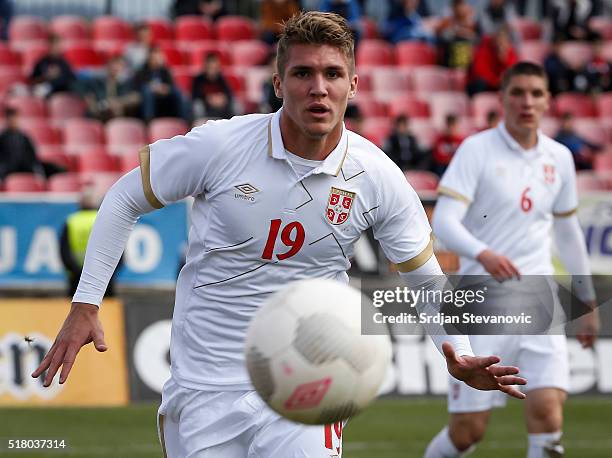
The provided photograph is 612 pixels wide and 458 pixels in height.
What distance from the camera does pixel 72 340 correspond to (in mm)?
4906

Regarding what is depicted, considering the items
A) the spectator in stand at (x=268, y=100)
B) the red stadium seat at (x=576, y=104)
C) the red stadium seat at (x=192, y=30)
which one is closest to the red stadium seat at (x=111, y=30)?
the red stadium seat at (x=192, y=30)

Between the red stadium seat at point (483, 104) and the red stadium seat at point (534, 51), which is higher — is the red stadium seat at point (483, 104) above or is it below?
below

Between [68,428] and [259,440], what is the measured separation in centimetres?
607

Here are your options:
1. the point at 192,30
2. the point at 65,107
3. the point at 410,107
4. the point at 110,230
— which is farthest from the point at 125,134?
the point at 110,230

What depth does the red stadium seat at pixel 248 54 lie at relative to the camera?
1900 cm

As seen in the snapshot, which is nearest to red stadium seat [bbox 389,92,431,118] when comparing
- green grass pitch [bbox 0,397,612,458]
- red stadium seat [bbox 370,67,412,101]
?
red stadium seat [bbox 370,67,412,101]

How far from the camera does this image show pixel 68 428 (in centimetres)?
1069

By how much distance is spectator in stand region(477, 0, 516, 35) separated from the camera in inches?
768

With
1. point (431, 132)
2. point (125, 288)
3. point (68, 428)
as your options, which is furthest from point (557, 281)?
point (431, 132)

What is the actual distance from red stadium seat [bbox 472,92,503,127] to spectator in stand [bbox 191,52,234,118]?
149 inches

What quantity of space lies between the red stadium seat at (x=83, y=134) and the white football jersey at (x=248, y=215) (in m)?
12.3

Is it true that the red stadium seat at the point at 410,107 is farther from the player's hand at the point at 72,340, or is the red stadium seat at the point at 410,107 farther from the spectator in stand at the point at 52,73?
the player's hand at the point at 72,340

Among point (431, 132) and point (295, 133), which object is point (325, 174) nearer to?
point (295, 133)

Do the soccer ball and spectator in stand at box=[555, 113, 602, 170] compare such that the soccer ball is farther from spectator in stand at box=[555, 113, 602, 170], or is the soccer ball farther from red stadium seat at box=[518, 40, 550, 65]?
red stadium seat at box=[518, 40, 550, 65]
